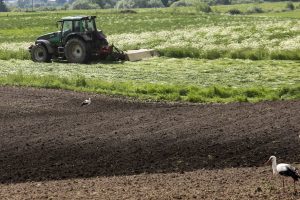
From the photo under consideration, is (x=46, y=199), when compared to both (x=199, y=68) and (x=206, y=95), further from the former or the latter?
(x=199, y=68)

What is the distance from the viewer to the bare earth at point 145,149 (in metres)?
13.0

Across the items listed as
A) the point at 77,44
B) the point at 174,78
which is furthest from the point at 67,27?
the point at 174,78

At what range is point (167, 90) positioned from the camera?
80.6ft

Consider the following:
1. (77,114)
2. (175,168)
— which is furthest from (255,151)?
(77,114)

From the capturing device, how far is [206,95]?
2355 cm

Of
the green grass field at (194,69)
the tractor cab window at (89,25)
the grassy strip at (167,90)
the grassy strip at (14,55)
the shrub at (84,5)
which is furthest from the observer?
the shrub at (84,5)

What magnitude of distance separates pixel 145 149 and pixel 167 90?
339 inches

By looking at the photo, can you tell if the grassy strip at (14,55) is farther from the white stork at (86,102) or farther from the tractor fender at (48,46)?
the white stork at (86,102)

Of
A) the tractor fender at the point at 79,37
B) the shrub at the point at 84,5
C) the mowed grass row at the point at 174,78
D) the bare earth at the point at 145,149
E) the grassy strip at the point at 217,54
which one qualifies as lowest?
the shrub at the point at 84,5

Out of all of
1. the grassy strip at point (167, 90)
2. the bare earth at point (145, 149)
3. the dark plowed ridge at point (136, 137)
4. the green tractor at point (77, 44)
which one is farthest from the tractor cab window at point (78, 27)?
the bare earth at point (145, 149)

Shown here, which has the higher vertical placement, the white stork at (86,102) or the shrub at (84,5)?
the white stork at (86,102)

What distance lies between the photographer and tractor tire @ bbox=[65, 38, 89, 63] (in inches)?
1345

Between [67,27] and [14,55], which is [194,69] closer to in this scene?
[67,27]

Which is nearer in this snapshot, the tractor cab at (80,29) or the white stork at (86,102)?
the white stork at (86,102)
